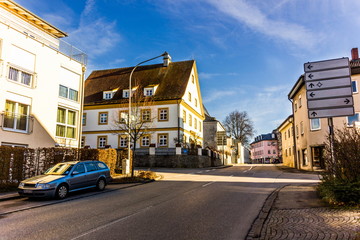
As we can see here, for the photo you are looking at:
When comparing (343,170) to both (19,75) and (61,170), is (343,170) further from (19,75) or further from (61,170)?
(19,75)

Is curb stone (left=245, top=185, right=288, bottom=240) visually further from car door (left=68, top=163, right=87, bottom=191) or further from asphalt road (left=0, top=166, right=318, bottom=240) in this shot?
car door (left=68, top=163, right=87, bottom=191)

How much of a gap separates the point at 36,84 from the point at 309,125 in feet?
82.8

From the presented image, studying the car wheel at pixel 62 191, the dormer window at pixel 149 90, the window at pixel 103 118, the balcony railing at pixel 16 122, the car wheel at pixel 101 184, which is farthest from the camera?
the window at pixel 103 118

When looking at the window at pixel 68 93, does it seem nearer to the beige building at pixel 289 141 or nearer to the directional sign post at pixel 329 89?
the directional sign post at pixel 329 89

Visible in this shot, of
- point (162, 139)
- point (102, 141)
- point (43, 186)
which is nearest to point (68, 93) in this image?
point (43, 186)

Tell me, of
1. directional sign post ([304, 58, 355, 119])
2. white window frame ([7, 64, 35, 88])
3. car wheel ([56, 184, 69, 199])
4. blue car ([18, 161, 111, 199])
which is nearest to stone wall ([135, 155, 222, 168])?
white window frame ([7, 64, 35, 88])

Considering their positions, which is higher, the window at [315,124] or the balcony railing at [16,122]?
the window at [315,124]

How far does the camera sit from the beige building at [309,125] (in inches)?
1077

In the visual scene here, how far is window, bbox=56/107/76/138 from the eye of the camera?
24228mm

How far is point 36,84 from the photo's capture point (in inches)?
856

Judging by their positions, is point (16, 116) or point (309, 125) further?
point (309, 125)

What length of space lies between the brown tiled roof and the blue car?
25.7 m

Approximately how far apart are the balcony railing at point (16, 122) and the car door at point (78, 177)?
319 inches

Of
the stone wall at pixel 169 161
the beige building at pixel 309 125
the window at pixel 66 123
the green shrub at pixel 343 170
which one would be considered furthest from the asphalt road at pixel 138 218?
the stone wall at pixel 169 161
